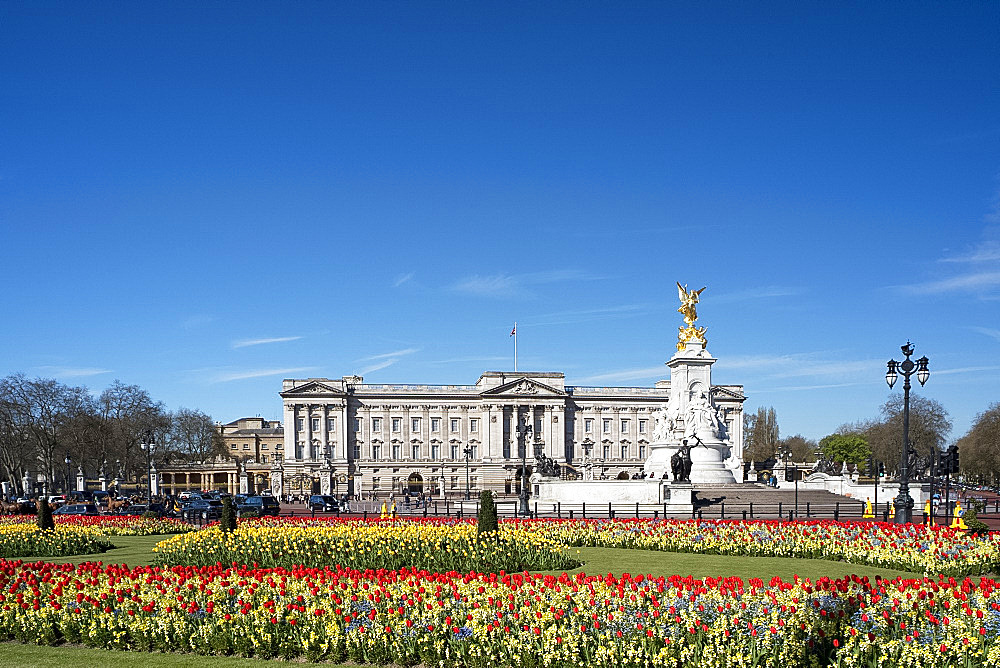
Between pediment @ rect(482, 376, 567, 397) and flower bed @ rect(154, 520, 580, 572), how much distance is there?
95.1 meters

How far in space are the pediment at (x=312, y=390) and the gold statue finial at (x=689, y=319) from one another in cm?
6466

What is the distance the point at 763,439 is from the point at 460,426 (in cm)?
5041

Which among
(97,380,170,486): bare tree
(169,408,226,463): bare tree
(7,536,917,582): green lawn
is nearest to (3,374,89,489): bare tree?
(97,380,170,486): bare tree

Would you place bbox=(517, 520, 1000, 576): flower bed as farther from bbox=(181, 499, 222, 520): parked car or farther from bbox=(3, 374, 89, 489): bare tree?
bbox=(3, 374, 89, 489): bare tree

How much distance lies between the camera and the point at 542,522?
1115 inches

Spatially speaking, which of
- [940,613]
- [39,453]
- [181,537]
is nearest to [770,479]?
[181,537]

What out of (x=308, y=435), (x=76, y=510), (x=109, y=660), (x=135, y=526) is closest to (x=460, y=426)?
(x=308, y=435)

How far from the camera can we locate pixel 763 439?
140875 millimetres

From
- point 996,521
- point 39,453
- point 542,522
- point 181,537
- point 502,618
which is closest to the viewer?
point 502,618

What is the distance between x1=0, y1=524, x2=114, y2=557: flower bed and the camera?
2377 centimetres

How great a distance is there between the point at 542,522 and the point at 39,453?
73.1 meters

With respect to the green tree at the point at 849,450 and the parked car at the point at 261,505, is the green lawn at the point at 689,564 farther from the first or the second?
the green tree at the point at 849,450

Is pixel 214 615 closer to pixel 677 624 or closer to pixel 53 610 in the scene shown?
pixel 53 610

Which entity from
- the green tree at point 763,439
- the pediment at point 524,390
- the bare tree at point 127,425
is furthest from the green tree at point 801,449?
the bare tree at point 127,425
